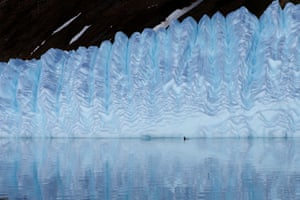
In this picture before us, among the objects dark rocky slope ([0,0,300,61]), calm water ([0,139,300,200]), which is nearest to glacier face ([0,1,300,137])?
calm water ([0,139,300,200])

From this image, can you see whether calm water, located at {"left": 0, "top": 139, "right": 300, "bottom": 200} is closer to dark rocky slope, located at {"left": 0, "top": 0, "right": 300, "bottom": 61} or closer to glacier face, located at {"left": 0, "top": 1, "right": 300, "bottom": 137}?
glacier face, located at {"left": 0, "top": 1, "right": 300, "bottom": 137}

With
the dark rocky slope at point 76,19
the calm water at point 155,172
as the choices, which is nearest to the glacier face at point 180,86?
the calm water at point 155,172

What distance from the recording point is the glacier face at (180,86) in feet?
38.5

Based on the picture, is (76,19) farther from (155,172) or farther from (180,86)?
(155,172)

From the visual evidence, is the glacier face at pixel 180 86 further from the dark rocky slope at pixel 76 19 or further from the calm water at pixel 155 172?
the dark rocky slope at pixel 76 19

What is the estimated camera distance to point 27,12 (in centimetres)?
2133

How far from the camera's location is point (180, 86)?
12234 millimetres

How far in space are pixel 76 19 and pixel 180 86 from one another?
8.60 metres

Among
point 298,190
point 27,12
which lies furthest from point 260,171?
point 27,12

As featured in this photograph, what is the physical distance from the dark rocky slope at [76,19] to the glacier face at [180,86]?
4382 mm

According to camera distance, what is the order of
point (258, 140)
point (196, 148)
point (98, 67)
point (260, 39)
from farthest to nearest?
point (98, 67) < point (260, 39) < point (258, 140) < point (196, 148)

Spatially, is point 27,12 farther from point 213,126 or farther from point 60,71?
point 213,126

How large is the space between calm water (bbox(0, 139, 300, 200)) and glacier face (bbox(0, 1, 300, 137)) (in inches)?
75.5

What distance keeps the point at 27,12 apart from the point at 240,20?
10256 millimetres
